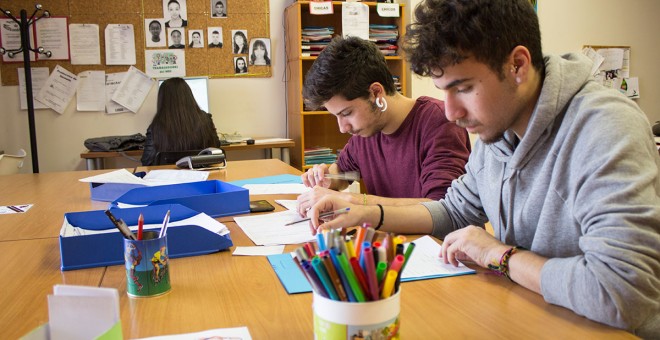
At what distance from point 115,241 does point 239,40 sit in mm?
3364

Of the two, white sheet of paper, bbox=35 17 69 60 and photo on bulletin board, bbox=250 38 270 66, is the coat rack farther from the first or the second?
photo on bulletin board, bbox=250 38 270 66

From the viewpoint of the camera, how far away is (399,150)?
203cm

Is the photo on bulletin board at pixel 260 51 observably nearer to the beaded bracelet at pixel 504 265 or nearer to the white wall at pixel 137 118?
the white wall at pixel 137 118

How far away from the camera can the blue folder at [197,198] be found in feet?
5.36

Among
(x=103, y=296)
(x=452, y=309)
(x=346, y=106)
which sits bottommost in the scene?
(x=452, y=309)

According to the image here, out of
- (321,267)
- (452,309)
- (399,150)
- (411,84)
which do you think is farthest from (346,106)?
(411,84)

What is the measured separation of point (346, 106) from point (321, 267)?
131 cm

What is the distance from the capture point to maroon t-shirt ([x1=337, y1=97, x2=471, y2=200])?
1.80 m

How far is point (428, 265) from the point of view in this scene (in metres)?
1.18

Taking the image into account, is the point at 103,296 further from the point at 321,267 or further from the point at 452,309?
the point at 452,309

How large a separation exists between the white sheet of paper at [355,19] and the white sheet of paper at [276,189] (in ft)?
7.42

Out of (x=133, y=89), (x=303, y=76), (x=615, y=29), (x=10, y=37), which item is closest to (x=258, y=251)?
(x=303, y=76)

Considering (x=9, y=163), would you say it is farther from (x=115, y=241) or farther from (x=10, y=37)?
(x=115, y=241)

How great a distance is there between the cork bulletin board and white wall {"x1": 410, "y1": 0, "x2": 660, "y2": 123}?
2290mm
